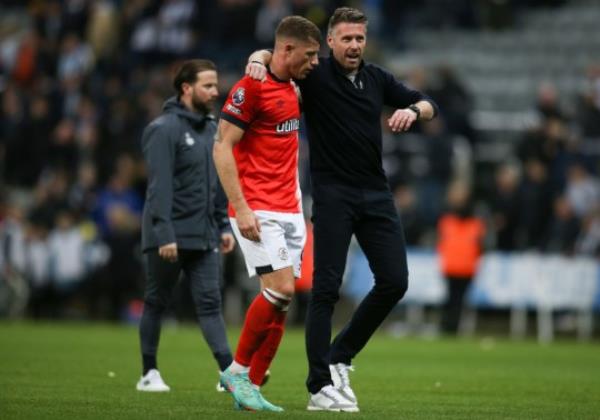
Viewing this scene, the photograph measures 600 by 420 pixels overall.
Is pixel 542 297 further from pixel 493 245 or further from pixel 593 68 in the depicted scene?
pixel 593 68

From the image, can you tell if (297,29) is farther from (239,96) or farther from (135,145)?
(135,145)

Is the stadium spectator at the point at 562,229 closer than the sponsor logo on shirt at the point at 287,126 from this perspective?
No

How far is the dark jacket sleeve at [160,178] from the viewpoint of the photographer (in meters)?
10.4

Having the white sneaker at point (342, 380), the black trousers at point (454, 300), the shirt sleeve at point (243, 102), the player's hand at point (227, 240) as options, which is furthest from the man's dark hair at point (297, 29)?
the black trousers at point (454, 300)

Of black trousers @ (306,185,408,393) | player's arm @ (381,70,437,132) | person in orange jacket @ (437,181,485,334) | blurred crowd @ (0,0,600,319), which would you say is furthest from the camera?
blurred crowd @ (0,0,600,319)

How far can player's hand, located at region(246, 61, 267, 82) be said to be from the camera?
877 cm

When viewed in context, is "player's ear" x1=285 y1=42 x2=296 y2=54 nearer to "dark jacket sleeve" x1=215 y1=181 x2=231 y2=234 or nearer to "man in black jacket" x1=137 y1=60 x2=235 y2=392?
"man in black jacket" x1=137 y1=60 x2=235 y2=392

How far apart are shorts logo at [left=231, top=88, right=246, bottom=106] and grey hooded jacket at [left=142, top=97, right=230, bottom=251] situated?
6.02 ft

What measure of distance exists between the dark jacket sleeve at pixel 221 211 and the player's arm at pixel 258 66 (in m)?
2.22

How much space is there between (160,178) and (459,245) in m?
11.5

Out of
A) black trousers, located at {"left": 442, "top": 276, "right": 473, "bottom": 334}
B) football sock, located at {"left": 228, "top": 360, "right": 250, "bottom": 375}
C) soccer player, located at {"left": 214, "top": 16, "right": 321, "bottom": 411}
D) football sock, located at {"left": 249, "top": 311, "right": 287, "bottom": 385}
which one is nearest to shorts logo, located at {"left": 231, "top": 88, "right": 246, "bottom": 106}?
soccer player, located at {"left": 214, "top": 16, "right": 321, "bottom": 411}

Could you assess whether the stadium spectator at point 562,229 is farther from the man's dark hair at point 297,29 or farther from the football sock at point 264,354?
the man's dark hair at point 297,29

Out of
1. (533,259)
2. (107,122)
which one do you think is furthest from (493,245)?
(107,122)

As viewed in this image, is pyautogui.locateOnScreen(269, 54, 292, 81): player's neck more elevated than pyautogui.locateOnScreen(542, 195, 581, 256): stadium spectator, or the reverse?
pyautogui.locateOnScreen(269, 54, 292, 81): player's neck
